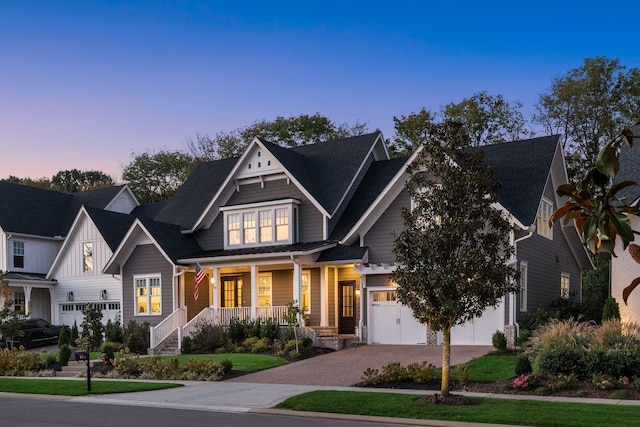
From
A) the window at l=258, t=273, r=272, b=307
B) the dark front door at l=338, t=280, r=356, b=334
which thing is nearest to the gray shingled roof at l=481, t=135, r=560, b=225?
the dark front door at l=338, t=280, r=356, b=334

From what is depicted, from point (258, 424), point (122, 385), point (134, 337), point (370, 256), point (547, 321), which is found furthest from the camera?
point (134, 337)

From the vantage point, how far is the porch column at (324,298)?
97.1 feet

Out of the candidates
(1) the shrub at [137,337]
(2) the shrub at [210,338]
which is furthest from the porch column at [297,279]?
(1) the shrub at [137,337]

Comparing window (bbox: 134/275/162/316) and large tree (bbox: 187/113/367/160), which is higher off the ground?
large tree (bbox: 187/113/367/160)

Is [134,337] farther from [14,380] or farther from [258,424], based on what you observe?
[258,424]

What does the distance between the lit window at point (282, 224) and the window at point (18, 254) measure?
17.9 metres

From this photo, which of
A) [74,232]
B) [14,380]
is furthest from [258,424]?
[74,232]

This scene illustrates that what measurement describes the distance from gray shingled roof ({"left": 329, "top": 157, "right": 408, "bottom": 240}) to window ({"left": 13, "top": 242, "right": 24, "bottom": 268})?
67.0 feet

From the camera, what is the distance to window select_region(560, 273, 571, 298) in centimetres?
3110

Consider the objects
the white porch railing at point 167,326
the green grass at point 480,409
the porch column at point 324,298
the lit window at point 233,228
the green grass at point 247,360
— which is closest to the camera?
the green grass at point 480,409

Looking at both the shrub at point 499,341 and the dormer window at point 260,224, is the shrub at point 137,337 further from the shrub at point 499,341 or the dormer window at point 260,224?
the shrub at point 499,341

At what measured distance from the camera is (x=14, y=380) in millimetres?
22406

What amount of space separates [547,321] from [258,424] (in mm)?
14709

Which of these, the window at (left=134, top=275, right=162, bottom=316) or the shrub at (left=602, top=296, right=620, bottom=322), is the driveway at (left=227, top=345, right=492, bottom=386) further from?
the window at (left=134, top=275, right=162, bottom=316)
